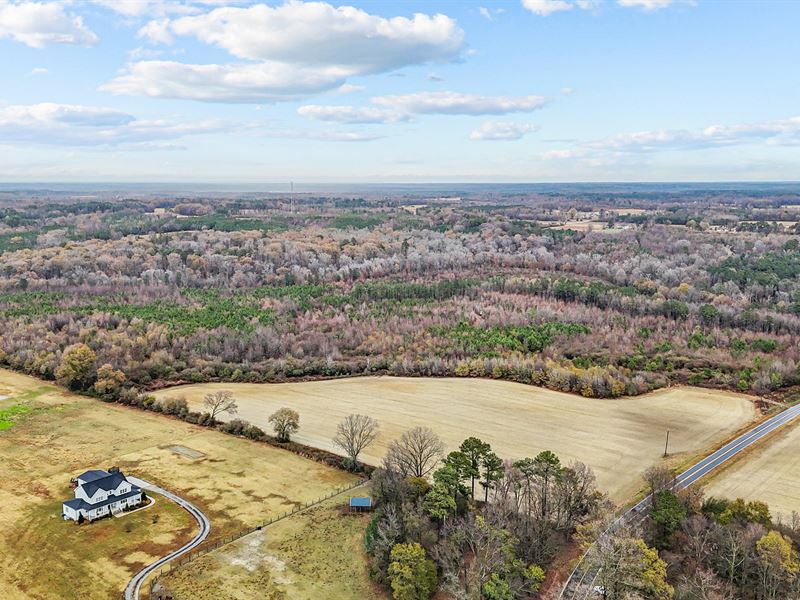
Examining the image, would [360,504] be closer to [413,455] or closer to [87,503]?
[413,455]

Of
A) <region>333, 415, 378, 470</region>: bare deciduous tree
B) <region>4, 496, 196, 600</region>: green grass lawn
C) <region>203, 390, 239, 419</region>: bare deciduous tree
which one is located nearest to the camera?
<region>4, 496, 196, 600</region>: green grass lawn

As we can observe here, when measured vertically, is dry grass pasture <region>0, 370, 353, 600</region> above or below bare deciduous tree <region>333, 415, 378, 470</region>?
below

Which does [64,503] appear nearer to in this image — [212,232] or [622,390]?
[622,390]

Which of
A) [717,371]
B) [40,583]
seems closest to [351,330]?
[717,371]

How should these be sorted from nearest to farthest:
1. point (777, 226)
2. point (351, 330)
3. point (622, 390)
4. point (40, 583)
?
point (40, 583) → point (622, 390) → point (351, 330) → point (777, 226)

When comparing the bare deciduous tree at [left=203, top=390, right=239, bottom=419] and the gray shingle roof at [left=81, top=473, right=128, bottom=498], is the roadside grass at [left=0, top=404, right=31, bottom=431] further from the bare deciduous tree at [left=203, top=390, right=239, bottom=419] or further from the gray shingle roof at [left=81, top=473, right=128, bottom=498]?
the gray shingle roof at [left=81, top=473, right=128, bottom=498]

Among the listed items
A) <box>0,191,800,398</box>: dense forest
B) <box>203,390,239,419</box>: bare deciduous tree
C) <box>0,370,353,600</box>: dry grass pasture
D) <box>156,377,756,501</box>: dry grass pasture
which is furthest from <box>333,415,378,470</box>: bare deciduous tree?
<box>0,191,800,398</box>: dense forest

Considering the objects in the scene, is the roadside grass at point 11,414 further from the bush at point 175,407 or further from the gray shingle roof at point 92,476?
the gray shingle roof at point 92,476
